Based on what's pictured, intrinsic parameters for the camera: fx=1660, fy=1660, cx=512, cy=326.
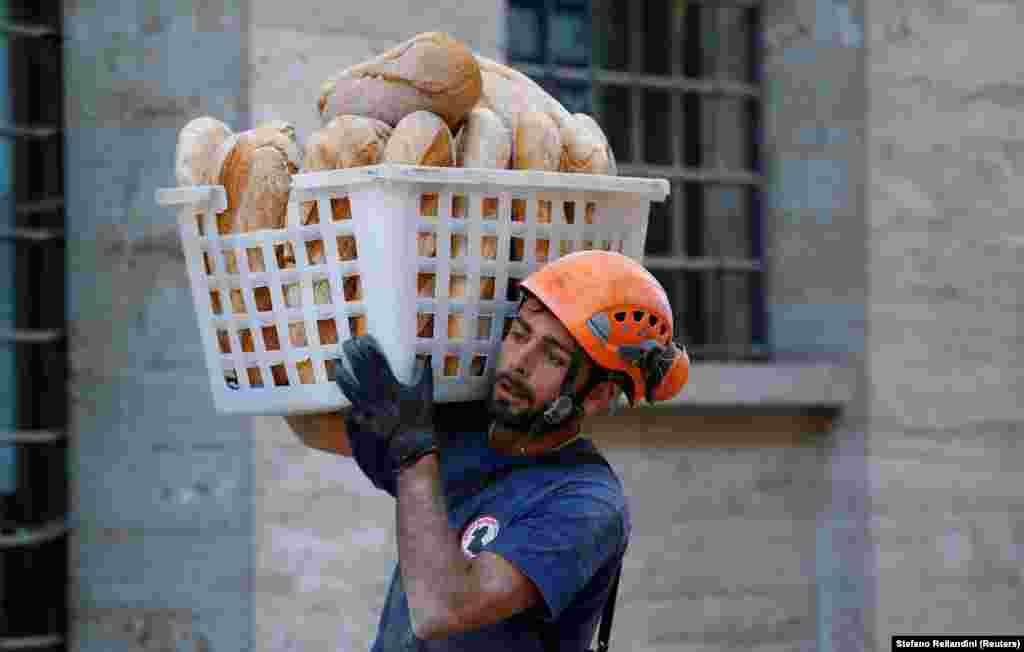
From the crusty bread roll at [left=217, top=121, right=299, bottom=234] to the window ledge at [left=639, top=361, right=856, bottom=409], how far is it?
111 inches

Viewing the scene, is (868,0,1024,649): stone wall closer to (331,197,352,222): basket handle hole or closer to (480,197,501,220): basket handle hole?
(480,197,501,220): basket handle hole

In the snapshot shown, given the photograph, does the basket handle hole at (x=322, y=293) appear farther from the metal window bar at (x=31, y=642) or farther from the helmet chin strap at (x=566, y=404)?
the metal window bar at (x=31, y=642)

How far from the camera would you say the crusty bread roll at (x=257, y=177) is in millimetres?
2402

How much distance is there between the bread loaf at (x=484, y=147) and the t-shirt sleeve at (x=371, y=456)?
41 cm

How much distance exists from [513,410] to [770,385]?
9.94 ft

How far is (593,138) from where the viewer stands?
2559mm

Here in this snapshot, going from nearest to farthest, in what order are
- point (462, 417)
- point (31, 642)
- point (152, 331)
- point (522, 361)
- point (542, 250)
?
point (522, 361)
point (542, 250)
point (462, 417)
point (152, 331)
point (31, 642)

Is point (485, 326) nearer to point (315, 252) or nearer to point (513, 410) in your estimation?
point (513, 410)

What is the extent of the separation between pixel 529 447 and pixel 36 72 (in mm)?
2677

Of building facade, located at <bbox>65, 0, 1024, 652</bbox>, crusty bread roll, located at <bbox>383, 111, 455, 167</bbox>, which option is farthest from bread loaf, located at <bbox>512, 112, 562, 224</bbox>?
building facade, located at <bbox>65, 0, 1024, 652</bbox>

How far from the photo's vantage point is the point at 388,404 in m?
2.31

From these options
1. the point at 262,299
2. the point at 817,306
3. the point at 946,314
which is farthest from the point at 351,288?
the point at 946,314

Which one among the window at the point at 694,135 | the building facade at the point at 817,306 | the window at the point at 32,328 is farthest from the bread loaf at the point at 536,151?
the window at the point at 694,135

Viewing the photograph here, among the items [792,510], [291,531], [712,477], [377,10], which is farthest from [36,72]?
[792,510]
